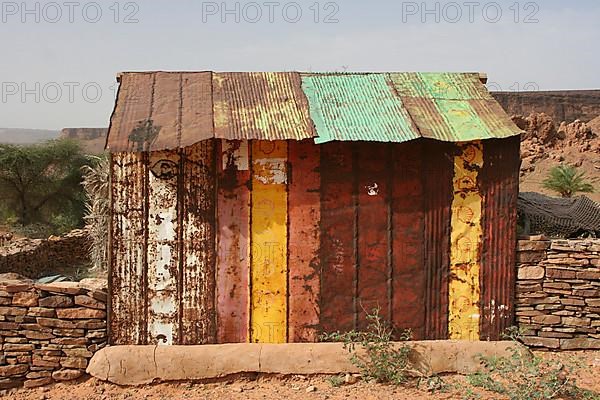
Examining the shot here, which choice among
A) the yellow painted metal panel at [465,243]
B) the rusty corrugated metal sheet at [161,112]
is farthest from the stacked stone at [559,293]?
the rusty corrugated metal sheet at [161,112]

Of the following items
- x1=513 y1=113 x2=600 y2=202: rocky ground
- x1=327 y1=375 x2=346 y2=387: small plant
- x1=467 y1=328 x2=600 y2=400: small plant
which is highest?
x1=513 y1=113 x2=600 y2=202: rocky ground

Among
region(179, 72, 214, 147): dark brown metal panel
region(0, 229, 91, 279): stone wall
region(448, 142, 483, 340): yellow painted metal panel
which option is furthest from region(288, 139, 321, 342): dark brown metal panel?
region(0, 229, 91, 279): stone wall

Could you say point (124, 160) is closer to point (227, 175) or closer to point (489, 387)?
point (227, 175)

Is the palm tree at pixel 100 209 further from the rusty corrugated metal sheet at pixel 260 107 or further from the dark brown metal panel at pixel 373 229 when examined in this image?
the dark brown metal panel at pixel 373 229

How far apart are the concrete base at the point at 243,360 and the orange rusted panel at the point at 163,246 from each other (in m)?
0.26

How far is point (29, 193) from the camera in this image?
25.1 metres

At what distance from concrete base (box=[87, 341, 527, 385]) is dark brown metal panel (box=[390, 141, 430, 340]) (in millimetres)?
344

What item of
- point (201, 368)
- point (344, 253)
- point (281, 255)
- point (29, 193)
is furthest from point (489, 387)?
point (29, 193)

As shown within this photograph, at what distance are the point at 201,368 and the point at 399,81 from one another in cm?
389

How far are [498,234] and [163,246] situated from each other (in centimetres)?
355

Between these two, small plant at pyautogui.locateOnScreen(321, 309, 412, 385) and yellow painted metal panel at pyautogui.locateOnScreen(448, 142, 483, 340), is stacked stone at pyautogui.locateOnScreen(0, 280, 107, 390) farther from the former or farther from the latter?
yellow painted metal panel at pyautogui.locateOnScreen(448, 142, 483, 340)

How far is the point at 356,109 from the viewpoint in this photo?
6.27m

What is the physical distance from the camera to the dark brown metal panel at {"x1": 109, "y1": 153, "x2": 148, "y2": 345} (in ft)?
19.5

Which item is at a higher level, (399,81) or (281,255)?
(399,81)
